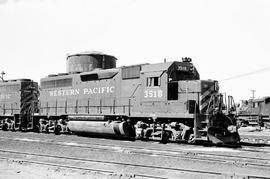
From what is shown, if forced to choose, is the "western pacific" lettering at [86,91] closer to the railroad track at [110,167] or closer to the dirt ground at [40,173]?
the railroad track at [110,167]

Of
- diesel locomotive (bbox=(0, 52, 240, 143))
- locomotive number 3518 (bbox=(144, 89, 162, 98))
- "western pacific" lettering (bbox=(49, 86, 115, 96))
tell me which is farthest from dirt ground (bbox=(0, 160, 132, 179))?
"western pacific" lettering (bbox=(49, 86, 115, 96))

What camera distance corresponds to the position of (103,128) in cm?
1788

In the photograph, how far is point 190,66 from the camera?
16703 mm

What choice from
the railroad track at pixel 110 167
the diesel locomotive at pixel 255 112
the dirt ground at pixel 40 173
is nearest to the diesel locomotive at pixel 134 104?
the railroad track at pixel 110 167

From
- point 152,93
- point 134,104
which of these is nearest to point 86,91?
point 134,104

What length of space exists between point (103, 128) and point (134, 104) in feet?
7.11

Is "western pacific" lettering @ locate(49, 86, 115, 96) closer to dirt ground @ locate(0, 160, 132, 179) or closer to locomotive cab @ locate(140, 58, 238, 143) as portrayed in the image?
locomotive cab @ locate(140, 58, 238, 143)

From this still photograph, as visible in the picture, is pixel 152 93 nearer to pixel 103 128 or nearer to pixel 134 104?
pixel 134 104

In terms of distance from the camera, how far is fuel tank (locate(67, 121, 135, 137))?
1702 centimetres

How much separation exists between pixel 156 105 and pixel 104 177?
341 inches

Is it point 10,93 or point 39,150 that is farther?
point 10,93

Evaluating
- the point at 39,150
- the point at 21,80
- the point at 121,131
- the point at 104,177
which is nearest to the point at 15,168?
the point at 104,177

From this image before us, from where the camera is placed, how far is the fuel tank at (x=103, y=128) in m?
17.0

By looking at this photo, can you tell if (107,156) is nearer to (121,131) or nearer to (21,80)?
(121,131)
